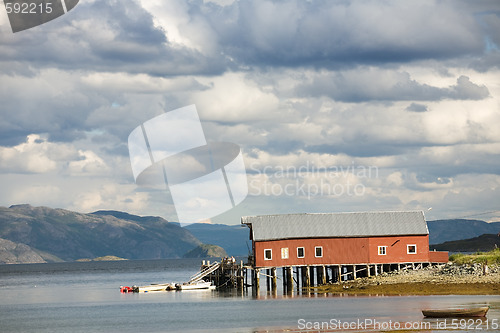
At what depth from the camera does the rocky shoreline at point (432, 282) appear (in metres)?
73.8

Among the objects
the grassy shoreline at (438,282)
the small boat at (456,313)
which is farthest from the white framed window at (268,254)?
the small boat at (456,313)

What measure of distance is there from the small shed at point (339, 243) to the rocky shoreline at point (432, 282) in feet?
8.34

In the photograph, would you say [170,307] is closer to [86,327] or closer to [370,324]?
[86,327]

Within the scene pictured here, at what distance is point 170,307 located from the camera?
260 feet

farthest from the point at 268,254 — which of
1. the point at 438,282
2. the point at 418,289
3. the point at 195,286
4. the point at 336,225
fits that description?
the point at 438,282

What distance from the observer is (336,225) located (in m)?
88.4

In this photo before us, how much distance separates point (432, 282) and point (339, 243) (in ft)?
42.8

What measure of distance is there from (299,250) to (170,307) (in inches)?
647

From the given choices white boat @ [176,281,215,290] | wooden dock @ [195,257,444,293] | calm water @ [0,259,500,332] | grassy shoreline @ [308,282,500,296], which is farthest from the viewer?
white boat @ [176,281,215,290]

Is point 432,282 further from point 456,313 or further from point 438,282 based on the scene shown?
point 456,313

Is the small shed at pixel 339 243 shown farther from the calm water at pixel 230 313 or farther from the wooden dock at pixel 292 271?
the calm water at pixel 230 313

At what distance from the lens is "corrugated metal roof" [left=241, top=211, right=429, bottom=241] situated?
87.9 meters

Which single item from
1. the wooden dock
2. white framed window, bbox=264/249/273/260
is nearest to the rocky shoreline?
the wooden dock

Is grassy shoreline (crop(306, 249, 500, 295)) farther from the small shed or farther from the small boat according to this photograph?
the small boat
